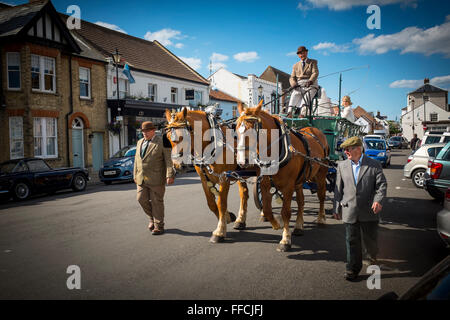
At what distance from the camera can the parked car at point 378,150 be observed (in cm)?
1925

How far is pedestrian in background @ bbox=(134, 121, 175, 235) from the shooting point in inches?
225

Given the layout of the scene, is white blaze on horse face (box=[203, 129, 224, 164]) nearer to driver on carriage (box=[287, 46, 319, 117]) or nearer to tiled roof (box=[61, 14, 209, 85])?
driver on carriage (box=[287, 46, 319, 117])

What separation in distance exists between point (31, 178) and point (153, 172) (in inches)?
293

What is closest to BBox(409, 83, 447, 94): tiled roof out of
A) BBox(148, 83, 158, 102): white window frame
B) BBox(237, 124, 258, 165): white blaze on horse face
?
BBox(148, 83, 158, 102): white window frame

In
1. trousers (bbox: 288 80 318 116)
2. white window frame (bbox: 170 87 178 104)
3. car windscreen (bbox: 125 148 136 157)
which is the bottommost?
car windscreen (bbox: 125 148 136 157)

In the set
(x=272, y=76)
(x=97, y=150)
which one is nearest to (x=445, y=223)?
(x=97, y=150)

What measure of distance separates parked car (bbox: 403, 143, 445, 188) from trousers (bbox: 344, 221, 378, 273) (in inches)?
360

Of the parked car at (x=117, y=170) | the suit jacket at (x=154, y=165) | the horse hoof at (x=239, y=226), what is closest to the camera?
the suit jacket at (x=154, y=165)

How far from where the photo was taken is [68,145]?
59.5ft

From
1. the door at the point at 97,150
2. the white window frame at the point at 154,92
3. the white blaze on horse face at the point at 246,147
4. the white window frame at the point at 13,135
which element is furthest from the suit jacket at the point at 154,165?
the white window frame at the point at 154,92

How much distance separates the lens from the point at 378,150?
1934 centimetres

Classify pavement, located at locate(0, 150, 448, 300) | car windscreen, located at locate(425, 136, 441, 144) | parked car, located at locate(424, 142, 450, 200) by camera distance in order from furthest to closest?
1. car windscreen, located at locate(425, 136, 441, 144)
2. parked car, located at locate(424, 142, 450, 200)
3. pavement, located at locate(0, 150, 448, 300)

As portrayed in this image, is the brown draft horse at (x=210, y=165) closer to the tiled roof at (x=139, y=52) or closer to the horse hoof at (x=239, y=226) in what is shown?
the horse hoof at (x=239, y=226)

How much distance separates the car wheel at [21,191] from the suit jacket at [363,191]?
1064cm
